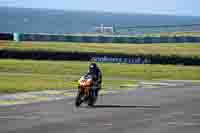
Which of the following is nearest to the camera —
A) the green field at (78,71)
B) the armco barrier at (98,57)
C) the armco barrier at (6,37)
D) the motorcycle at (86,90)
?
the motorcycle at (86,90)

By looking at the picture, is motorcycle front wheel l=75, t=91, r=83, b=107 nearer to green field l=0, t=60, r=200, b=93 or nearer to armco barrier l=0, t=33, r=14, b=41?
green field l=0, t=60, r=200, b=93

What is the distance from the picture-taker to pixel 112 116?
23.4m

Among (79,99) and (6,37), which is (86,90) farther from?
(6,37)

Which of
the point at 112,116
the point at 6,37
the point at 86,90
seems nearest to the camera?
the point at 112,116

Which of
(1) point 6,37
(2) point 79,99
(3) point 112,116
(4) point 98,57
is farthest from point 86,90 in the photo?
(1) point 6,37

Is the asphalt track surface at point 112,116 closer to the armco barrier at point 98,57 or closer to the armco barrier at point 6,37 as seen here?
the armco barrier at point 98,57

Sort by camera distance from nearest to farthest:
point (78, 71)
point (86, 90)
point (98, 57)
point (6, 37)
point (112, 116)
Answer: point (112, 116)
point (86, 90)
point (78, 71)
point (98, 57)
point (6, 37)

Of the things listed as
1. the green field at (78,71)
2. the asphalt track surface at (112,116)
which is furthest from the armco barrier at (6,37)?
the asphalt track surface at (112,116)

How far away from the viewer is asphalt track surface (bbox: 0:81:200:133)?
1958 cm

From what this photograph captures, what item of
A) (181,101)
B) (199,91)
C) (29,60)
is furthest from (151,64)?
(181,101)

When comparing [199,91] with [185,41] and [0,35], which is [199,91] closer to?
[0,35]

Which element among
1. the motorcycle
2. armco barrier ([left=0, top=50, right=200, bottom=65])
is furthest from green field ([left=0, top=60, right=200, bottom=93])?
the motorcycle

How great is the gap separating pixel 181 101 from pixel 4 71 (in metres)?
24.0

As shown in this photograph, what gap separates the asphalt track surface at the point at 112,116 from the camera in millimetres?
19578
